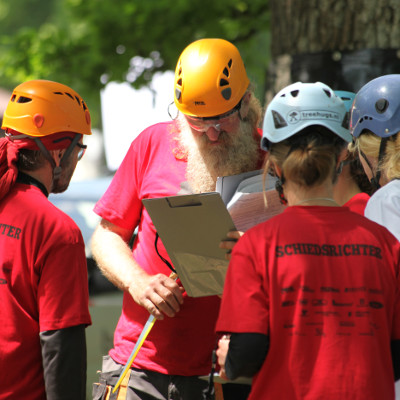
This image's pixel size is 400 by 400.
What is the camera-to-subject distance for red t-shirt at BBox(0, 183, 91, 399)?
3.08 meters

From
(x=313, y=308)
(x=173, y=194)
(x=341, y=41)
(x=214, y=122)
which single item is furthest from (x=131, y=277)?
(x=341, y=41)

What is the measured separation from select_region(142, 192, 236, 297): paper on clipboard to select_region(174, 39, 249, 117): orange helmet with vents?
2.39 feet

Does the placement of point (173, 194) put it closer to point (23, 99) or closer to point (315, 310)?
point (23, 99)

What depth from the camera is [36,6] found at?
3172cm

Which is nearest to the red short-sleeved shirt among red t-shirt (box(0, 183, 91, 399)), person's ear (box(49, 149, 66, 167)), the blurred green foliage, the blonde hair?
person's ear (box(49, 149, 66, 167))

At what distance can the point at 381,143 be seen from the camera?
10.7 ft

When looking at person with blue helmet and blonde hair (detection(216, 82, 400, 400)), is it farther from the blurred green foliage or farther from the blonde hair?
the blurred green foliage

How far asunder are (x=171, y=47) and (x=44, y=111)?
5.94 meters

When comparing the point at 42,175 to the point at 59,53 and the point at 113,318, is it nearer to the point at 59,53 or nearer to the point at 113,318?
the point at 113,318

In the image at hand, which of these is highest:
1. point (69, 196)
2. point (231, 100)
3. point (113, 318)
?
point (231, 100)

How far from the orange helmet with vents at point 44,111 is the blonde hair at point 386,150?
4.44ft

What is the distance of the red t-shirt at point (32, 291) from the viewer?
3082 mm

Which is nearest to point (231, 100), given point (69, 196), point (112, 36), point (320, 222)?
point (320, 222)

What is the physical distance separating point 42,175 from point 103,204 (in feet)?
1.78
